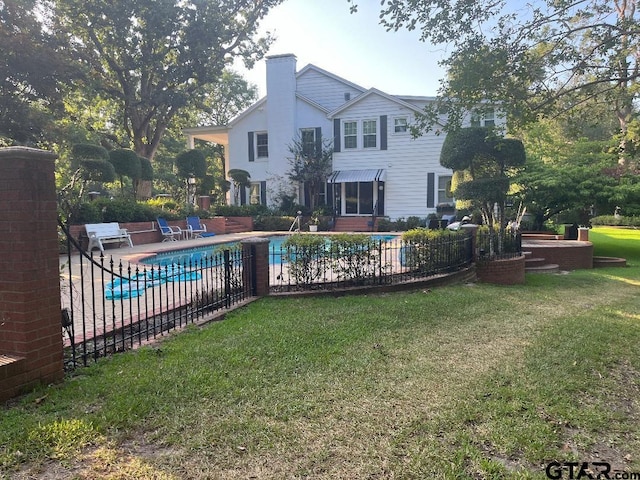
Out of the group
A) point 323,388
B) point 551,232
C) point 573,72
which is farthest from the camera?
point 551,232

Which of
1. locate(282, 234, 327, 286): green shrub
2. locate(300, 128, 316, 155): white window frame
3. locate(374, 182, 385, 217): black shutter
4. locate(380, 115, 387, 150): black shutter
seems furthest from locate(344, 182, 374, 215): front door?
locate(282, 234, 327, 286): green shrub

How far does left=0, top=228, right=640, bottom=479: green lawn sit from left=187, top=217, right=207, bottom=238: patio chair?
1412 cm

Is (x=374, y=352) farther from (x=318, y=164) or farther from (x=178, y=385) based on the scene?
(x=318, y=164)

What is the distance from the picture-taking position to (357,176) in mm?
24203

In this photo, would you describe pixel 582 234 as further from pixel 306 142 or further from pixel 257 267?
pixel 306 142

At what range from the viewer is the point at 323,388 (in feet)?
11.6

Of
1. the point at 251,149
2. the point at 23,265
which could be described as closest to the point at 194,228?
the point at 251,149

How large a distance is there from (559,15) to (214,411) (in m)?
7.30

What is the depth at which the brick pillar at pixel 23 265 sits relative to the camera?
10.6ft

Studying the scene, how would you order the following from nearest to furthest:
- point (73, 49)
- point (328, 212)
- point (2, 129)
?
1. point (2, 129)
2. point (73, 49)
3. point (328, 212)

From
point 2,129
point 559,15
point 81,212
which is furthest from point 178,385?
point 2,129

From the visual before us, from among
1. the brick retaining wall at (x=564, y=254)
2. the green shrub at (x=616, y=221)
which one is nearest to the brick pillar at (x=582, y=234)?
the brick retaining wall at (x=564, y=254)

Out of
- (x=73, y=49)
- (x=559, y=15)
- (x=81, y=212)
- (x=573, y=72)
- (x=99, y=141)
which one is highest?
(x=73, y=49)

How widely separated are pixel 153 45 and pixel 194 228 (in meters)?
11.4
